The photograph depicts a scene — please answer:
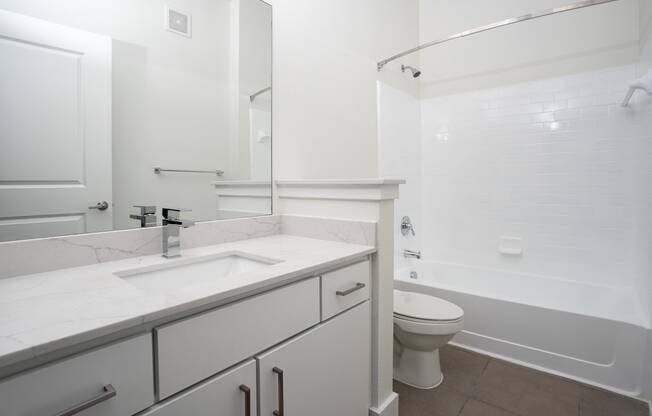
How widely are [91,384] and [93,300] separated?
0.20 m

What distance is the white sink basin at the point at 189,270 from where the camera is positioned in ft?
3.40

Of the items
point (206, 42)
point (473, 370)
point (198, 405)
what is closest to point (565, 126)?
point (473, 370)

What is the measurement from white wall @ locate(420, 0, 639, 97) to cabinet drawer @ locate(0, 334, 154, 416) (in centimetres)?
307

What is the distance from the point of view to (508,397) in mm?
1672

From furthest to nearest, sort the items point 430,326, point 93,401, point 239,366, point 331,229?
1. point 430,326
2. point 331,229
3. point 239,366
4. point 93,401

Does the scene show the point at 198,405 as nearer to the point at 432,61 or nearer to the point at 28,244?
the point at 28,244

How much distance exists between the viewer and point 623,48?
2283 mm

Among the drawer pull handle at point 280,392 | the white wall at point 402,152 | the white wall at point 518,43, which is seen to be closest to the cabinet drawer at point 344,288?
the drawer pull handle at point 280,392

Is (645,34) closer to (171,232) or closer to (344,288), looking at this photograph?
(344,288)

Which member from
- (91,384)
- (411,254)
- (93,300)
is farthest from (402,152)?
(91,384)

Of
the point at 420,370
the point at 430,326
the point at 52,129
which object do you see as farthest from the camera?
the point at 420,370

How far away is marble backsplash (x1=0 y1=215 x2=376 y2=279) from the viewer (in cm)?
95

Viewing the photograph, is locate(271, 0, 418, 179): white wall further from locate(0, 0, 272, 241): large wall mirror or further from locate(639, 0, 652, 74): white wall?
locate(639, 0, 652, 74): white wall

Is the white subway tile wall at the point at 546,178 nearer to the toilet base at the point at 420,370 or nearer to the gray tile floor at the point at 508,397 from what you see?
the gray tile floor at the point at 508,397
